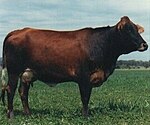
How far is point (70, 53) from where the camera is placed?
35.4ft

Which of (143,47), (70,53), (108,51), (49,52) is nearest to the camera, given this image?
(70,53)

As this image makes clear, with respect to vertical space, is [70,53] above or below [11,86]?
above

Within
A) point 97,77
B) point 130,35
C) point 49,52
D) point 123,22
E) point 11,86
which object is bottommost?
point 11,86

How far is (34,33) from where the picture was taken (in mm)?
11266

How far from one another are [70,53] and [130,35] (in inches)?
67.7

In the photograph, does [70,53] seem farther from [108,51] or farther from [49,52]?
[108,51]

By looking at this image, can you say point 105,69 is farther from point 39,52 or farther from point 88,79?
point 39,52

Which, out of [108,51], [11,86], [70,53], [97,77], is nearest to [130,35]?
[108,51]

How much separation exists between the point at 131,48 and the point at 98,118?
7.32 feet

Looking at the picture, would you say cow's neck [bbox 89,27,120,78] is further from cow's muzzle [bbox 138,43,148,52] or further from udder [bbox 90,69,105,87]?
cow's muzzle [bbox 138,43,148,52]

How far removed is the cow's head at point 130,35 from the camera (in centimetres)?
1105

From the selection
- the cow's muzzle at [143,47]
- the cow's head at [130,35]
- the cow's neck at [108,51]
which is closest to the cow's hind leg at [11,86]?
the cow's neck at [108,51]

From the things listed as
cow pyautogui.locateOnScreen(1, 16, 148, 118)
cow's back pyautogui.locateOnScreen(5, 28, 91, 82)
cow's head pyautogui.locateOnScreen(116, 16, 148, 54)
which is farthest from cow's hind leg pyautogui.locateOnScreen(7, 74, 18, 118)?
cow's head pyautogui.locateOnScreen(116, 16, 148, 54)

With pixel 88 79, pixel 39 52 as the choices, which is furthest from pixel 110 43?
pixel 39 52
